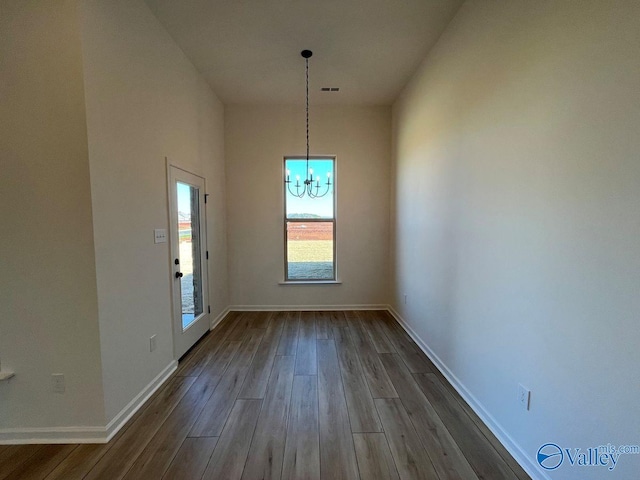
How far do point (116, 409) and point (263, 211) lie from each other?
2.96m

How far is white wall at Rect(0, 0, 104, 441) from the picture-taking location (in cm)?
158

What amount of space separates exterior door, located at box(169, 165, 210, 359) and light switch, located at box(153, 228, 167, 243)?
0.38 ft

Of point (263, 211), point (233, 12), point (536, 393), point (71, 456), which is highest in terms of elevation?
point (233, 12)

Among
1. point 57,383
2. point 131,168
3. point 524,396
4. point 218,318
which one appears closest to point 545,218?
point 524,396

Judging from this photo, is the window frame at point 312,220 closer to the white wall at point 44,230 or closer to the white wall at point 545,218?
the white wall at point 545,218

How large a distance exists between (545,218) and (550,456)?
126cm

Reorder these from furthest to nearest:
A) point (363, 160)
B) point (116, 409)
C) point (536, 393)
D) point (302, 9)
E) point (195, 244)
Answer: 1. point (363, 160)
2. point (195, 244)
3. point (302, 9)
4. point (116, 409)
5. point (536, 393)

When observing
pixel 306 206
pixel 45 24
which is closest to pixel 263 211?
pixel 306 206

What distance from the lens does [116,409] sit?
1.84m

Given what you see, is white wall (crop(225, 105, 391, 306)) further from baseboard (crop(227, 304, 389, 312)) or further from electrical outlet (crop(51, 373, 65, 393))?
electrical outlet (crop(51, 373, 65, 393))

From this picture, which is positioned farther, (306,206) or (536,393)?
(306,206)

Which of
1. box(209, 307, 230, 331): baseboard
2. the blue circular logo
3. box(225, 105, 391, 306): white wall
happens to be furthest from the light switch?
the blue circular logo

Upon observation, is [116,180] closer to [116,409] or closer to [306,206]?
[116,409]

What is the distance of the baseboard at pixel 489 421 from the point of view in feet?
4.92
